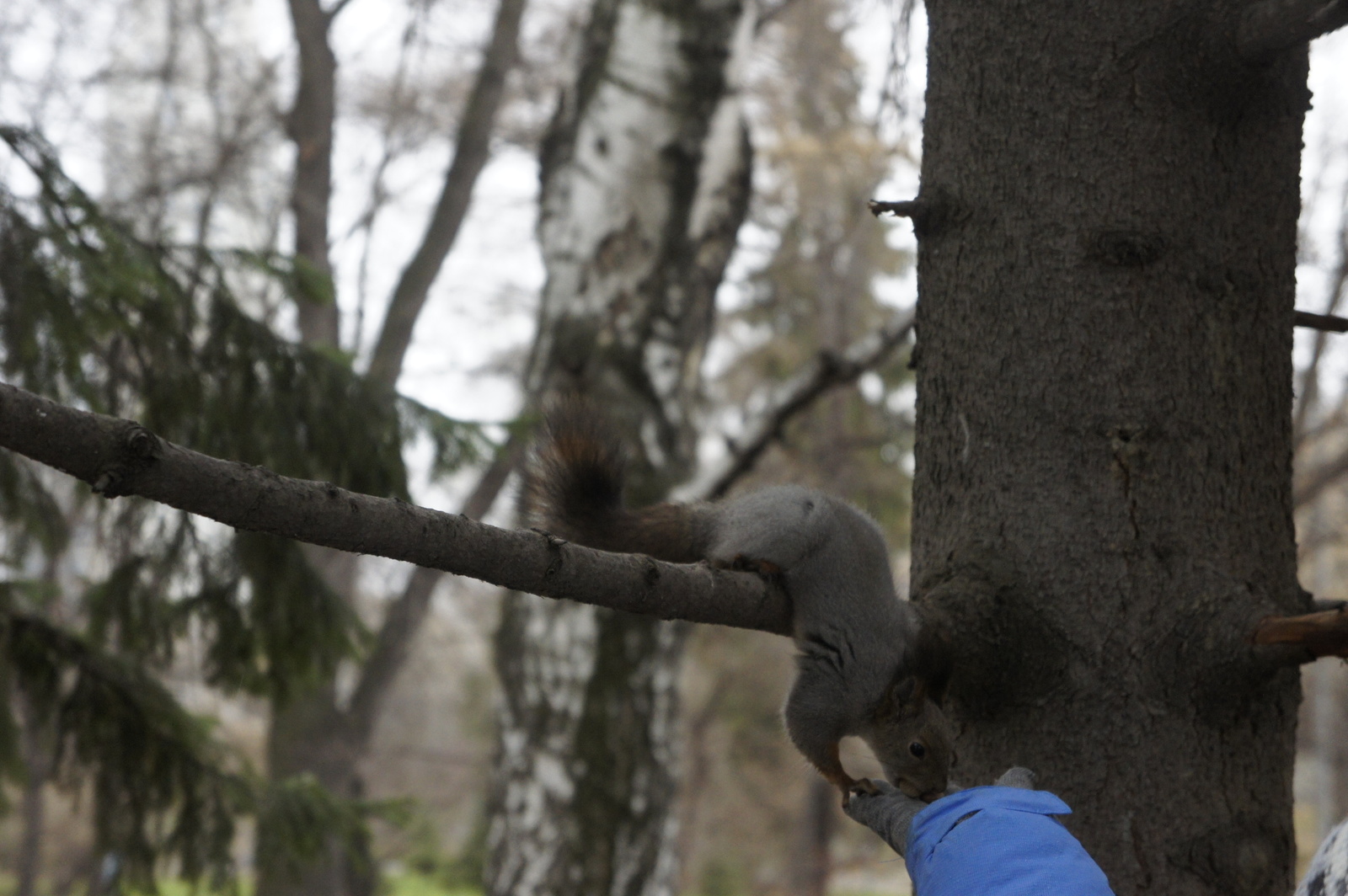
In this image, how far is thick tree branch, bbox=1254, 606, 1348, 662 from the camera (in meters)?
1.16

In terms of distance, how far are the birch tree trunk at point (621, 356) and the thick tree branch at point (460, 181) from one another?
2849 millimetres

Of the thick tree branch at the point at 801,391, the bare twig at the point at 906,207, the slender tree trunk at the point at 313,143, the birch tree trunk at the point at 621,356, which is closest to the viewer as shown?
the bare twig at the point at 906,207

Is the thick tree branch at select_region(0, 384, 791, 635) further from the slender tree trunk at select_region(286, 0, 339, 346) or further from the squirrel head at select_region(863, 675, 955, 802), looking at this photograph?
the slender tree trunk at select_region(286, 0, 339, 346)

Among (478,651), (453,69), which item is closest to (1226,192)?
(453,69)

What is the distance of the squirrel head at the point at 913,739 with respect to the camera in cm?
147

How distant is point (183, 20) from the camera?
335 inches

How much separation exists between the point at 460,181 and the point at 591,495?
6.05 metres

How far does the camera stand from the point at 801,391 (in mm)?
4008

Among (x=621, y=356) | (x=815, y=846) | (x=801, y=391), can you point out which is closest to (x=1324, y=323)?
(x=801, y=391)

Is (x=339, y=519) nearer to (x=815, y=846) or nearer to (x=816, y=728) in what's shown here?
(x=816, y=728)

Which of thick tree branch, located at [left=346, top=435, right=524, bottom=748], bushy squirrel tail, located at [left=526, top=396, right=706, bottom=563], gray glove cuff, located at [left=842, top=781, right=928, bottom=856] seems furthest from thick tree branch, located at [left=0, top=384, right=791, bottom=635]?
thick tree branch, located at [left=346, top=435, right=524, bottom=748]

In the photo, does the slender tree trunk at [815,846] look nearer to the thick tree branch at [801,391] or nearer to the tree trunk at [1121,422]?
the thick tree branch at [801,391]

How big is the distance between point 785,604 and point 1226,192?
2.39ft

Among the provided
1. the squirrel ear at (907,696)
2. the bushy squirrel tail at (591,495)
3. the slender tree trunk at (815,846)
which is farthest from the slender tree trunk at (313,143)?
the slender tree trunk at (815,846)
